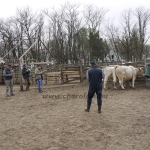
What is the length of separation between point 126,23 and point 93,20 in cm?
675

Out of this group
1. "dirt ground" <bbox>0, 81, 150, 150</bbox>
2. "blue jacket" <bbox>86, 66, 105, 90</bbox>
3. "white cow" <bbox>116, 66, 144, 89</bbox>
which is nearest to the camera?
"dirt ground" <bbox>0, 81, 150, 150</bbox>

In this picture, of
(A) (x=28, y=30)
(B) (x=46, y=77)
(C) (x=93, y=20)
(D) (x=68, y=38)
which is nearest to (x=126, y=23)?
(C) (x=93, y=20)

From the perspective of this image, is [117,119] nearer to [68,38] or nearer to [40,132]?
[40,132]

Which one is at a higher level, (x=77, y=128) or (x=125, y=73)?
(x=125, y=73)

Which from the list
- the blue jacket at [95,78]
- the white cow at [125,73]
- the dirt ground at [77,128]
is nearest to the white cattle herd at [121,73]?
the white cow at [125,73]

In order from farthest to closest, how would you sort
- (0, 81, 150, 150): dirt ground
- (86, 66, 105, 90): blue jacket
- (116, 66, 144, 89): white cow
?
(116, 66, 144, 89): white cow < (86, 66, 105, 90): blue jacket < (0, 81, 150, 150): dirt ground

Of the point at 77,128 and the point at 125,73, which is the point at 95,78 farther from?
the point at 125,73

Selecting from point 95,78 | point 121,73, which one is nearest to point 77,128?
point 95,78

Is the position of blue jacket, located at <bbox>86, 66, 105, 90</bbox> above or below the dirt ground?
above

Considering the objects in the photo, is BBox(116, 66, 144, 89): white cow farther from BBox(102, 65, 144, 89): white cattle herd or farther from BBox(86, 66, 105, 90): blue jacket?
BBox(86, 66, 105, 90): blue jacket

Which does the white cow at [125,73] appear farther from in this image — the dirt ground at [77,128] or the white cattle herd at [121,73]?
the dirt ground at [77,128]

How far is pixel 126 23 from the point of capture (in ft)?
130

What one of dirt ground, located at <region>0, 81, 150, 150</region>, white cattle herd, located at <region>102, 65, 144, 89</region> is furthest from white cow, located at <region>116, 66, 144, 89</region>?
dirt ground, located at <region>0, 81, 150, 150</region>

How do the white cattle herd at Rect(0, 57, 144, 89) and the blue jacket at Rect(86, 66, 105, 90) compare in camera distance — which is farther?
the white cattle herd at Rect(0, 57, 144, 89)
